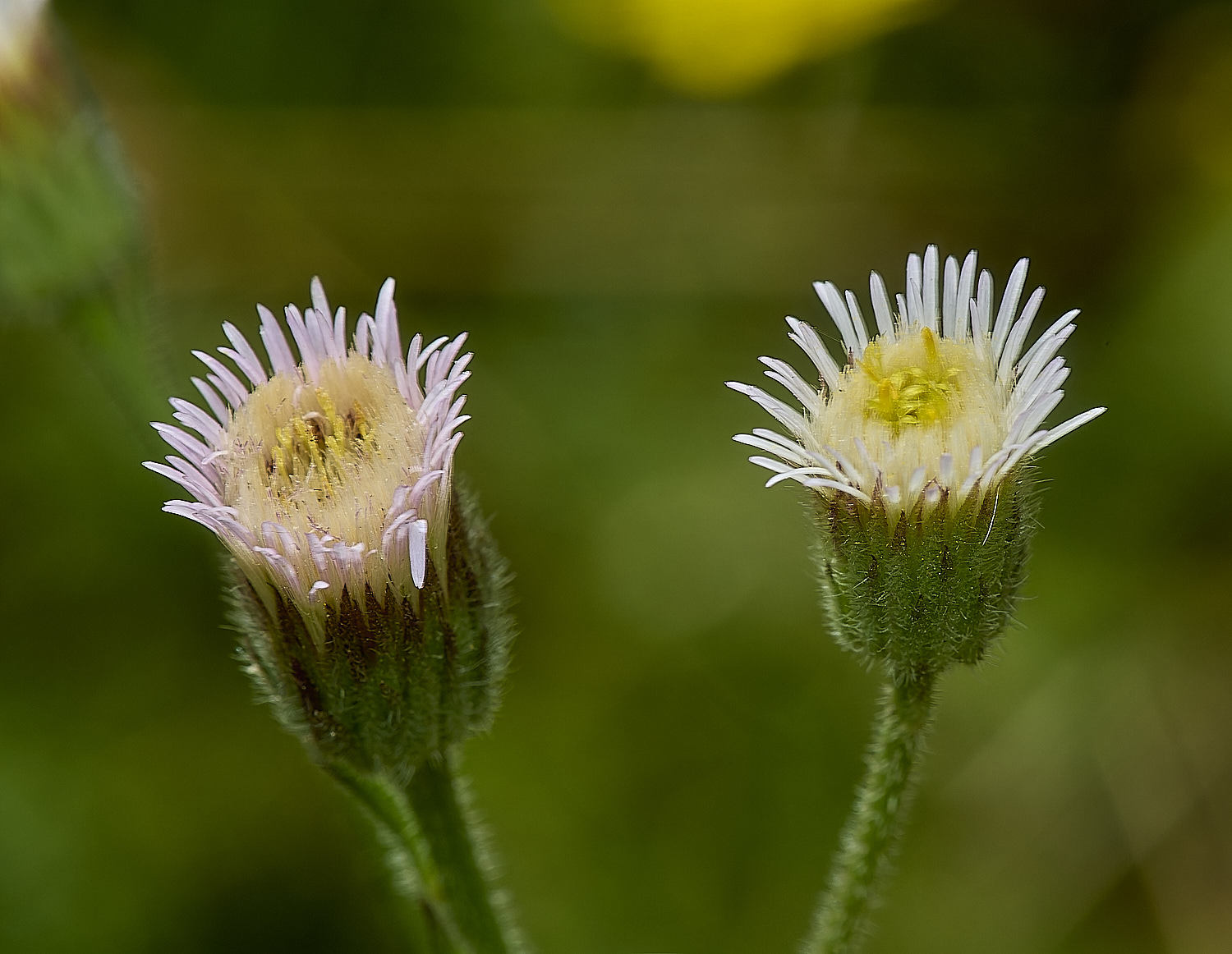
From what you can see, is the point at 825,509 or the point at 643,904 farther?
the point at 643,904

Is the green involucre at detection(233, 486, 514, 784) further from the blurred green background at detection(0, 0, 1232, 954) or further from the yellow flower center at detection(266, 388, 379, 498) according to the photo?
the blurred green background at detection(0, 0, 1232, 954)

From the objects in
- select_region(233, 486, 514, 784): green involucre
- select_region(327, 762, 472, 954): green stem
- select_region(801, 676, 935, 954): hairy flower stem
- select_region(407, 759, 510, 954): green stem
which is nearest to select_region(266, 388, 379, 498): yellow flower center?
select_region(233, 486, 514, 784): green involucre

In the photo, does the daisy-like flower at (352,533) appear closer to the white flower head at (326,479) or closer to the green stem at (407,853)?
the white flower head at (326,479)

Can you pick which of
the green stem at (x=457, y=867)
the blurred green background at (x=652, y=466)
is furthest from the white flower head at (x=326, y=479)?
the blurred green background at (x=652, y=466)

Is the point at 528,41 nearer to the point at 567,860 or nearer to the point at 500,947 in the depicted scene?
the point at 567,860

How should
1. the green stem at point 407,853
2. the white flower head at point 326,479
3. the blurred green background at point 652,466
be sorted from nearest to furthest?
the white flower head at point 326,479 → the green stem at point 407,853 → the blurred green background at point 652,466

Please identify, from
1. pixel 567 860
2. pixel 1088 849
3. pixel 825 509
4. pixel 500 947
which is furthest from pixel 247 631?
pixel 1088 849
